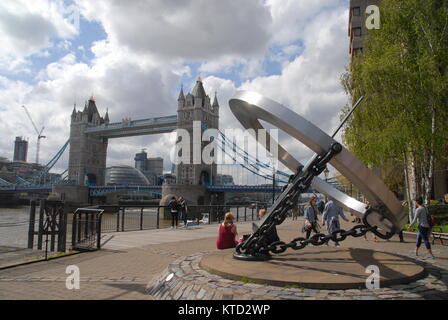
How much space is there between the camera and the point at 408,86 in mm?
14172

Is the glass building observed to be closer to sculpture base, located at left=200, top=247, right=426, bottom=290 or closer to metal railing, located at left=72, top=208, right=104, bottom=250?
metal railing, located at left=72, top=208, right=104, bottom=250

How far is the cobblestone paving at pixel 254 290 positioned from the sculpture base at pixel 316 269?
0.10 metres

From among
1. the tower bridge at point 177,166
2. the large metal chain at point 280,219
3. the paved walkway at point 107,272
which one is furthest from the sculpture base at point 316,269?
the tower bridge at point 177,166

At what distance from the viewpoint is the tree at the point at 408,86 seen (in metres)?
13.6

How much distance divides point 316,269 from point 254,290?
1352 mm

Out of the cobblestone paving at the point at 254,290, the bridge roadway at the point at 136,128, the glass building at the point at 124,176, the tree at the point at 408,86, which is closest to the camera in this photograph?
the cobblestone paving at the point at 254,290

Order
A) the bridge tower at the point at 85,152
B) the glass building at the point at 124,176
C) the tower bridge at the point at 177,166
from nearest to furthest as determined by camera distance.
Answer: the tower bridge at the point at 177,166, the bridge tower at the point at 85,152, the glass building at the point at 124,176

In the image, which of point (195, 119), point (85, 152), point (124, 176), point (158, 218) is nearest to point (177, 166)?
point (195, 119)

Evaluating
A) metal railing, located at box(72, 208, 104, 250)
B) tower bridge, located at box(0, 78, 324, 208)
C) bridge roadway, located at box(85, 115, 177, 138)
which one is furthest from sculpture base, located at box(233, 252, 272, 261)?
bridge roadway, located at box(85, 115, 177, 138)

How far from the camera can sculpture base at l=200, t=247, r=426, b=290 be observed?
445cm

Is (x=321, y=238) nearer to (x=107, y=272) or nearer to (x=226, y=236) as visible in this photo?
(x=226, y=236)

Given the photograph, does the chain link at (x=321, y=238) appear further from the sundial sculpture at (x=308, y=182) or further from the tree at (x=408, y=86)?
the tree at (x=408, y=86)

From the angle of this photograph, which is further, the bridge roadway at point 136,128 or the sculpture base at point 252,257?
the bridge roadway at point 136,128

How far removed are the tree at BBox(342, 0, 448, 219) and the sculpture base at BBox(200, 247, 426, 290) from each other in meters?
8.80
